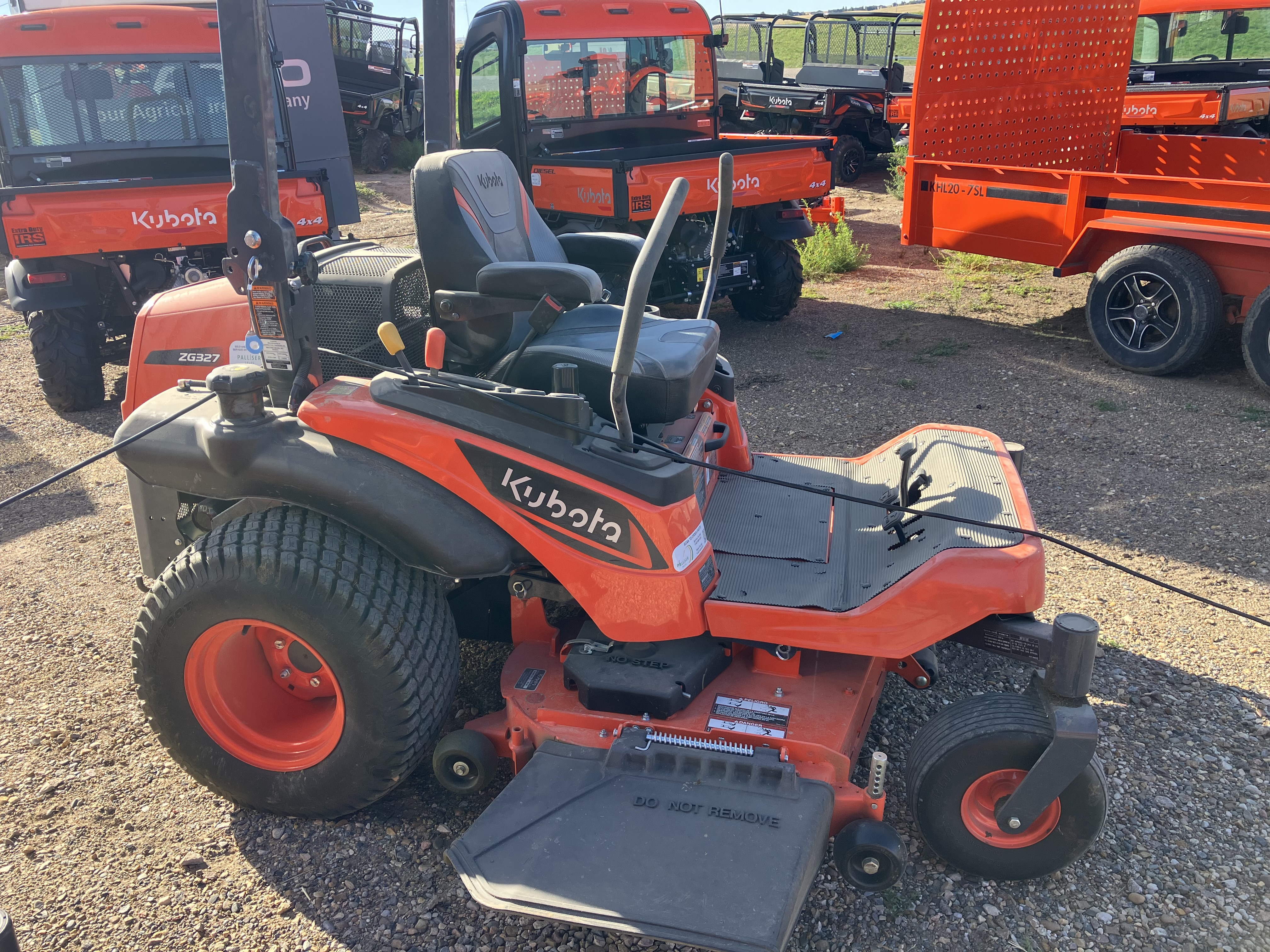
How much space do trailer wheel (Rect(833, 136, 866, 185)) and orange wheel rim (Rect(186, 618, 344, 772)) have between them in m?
12.6

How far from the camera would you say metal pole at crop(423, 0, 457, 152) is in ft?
11.2

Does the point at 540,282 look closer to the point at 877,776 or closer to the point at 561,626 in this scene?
the point at 561,626

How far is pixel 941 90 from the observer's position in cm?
677

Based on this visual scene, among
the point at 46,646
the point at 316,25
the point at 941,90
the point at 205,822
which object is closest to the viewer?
the point at 205,822

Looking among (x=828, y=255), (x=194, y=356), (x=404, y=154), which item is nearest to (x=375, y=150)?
(x=404, y=154)

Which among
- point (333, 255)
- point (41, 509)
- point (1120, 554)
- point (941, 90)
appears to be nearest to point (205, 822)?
point (333, 255)

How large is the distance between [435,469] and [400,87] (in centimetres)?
1501

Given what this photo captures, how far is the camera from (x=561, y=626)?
2857 millimetres

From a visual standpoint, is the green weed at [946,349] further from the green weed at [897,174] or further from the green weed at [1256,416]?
the green weed at [897,174]

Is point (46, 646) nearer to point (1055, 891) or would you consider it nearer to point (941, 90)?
point (1055, 891)

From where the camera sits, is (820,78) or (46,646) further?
Result: (820,78)

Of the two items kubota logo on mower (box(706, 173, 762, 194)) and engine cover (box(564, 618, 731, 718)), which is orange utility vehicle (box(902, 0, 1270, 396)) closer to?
kubota logo on mower (box(706, 173, 762, 194))

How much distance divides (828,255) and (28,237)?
626cm

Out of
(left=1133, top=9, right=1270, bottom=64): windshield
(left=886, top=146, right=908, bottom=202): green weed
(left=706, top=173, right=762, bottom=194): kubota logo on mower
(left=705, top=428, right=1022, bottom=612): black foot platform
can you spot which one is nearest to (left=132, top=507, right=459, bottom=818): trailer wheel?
(left=705, top=428, right=1022, bottom=612): black foot platform
